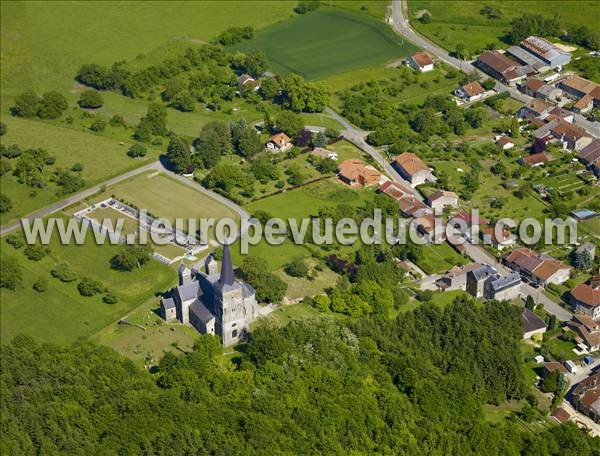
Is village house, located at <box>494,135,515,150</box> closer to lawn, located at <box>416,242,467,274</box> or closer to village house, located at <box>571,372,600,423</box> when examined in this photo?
lawn, located at <box>416,242,467,274</box>

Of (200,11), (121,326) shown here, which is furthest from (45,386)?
(200,11)

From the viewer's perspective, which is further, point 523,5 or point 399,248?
point 523,5

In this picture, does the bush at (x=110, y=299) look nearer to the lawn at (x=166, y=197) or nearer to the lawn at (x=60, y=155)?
the lawn at (x=166, y=197)

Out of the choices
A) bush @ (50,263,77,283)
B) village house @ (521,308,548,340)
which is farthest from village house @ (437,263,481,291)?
bush @ (50,263,77,283)

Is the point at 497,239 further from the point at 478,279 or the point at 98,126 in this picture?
the point at 98,126

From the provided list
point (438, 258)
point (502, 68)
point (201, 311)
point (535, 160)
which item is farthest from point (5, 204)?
point (502, 68)

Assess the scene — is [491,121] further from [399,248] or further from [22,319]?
[22,319]
